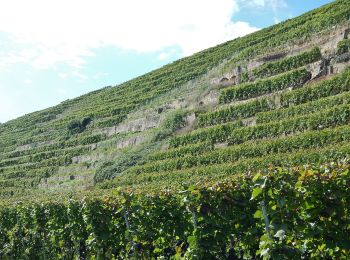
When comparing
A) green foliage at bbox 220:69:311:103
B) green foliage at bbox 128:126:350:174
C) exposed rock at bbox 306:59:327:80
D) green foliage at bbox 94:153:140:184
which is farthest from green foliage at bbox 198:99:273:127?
green foliage at bbox 94:153:140:184

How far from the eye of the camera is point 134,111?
171 feet

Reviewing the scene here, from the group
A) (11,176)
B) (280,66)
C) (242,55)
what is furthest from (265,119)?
(11,176)

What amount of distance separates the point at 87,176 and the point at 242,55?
2214cm

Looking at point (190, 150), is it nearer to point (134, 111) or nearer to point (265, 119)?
point (265, 119)

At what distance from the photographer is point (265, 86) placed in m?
35.4

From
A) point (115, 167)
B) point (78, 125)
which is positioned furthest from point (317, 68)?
point (78, 125)

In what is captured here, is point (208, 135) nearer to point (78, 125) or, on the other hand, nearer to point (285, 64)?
point (285, 64)

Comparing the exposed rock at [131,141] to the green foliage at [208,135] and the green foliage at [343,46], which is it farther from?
the green foliage at [343,46]

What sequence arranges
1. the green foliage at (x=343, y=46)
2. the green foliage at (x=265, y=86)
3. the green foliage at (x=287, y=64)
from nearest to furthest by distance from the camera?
the green foliage at (x=343, y=46) < the green foliage at (x=265, y=86) < the green foliage at (x=287, y=64)

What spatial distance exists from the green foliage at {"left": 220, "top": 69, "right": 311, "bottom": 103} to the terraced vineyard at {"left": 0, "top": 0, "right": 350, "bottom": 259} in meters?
0.10

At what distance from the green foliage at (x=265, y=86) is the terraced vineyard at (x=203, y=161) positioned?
0.10 metres

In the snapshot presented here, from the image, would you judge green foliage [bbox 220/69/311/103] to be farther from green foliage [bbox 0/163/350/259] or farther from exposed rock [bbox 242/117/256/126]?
green foliage [bbox 0/163/350/259]

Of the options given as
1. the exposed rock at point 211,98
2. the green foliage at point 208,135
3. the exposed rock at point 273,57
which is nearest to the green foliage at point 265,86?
the exposed rock at point 211,98

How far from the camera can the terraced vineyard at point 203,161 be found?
6336mm
